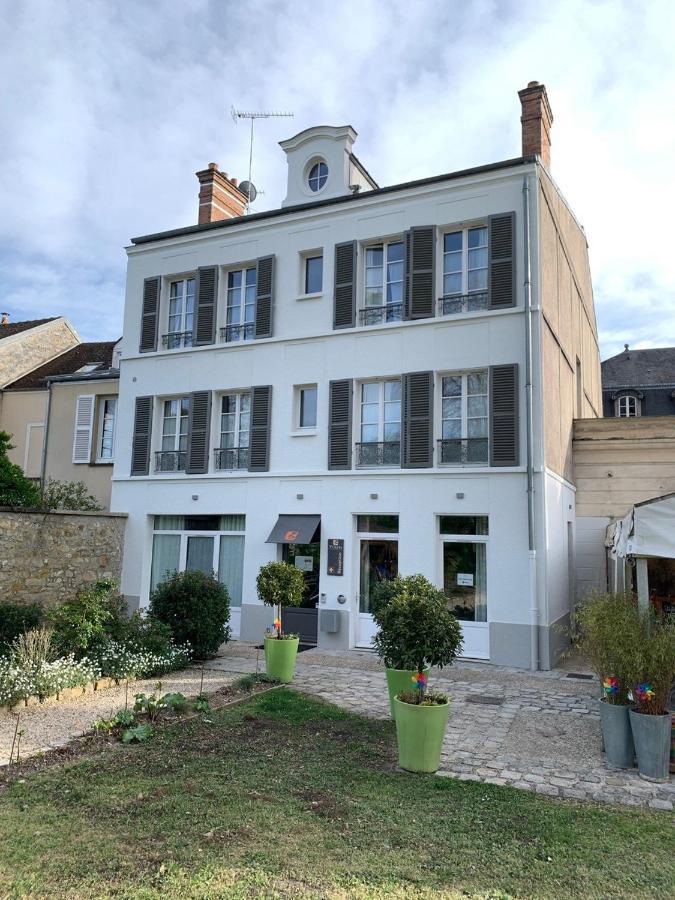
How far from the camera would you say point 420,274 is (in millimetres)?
13586

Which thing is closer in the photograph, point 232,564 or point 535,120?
point 535,120

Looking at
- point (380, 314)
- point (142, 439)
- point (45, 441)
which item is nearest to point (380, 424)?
point (380, 314)

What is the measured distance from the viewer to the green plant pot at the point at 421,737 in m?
6.16

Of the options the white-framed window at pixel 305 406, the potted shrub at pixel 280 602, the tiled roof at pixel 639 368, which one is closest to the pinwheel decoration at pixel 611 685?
the potted shrub at pixel 280 602

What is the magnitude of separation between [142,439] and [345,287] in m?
6.00

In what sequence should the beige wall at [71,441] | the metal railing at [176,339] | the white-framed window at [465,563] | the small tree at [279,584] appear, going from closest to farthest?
the small tree at [279,584] < the white-framed window at [465,563] < the metal railing at [176,339] < the beige wall at [71,441]

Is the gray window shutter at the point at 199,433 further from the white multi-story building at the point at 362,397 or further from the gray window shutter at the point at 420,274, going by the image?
the gray window shutter at the point at 420,274

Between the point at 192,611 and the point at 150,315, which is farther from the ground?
the point at 150,315

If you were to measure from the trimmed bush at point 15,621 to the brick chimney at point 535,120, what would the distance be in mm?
12482

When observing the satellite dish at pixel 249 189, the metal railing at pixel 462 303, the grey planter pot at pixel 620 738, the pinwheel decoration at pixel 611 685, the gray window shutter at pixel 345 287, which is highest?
the satellite dish at pixel 249 189

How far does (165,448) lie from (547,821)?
1271 centimetres

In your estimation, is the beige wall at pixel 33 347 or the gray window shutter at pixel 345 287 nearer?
the gray window shutter at pixel 345 287

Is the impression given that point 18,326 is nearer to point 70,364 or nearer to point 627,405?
point 70,364

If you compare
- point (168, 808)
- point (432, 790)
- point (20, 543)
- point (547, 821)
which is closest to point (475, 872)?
point (547, 821)
